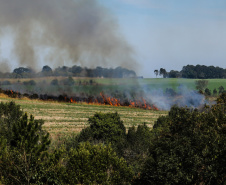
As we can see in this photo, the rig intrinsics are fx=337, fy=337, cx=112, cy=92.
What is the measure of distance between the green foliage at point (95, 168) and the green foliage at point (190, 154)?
1.96 meters

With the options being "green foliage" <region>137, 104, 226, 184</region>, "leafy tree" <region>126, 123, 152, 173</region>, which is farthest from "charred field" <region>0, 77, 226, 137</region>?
"green foliage" <region>137, 104, 226, 184</region>

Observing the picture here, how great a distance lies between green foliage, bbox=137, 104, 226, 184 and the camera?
24203mm

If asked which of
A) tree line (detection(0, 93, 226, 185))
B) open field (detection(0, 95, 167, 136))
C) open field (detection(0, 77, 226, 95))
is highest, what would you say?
open field (detection(0, 77, 226, 95))

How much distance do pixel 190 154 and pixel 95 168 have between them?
730 centimetres

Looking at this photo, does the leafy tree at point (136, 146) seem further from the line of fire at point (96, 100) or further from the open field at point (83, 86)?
the line of fire at point (96, 100)

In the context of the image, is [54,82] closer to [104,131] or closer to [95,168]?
[104,131]

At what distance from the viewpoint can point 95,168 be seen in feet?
85.5

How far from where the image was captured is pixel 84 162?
1019 inches

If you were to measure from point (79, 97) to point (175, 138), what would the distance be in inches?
3502

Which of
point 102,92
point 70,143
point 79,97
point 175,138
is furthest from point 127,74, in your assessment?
point 175,138

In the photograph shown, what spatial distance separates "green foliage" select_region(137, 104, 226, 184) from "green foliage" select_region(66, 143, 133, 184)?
6.44ft

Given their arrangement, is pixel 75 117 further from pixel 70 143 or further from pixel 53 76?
pixel 70 143

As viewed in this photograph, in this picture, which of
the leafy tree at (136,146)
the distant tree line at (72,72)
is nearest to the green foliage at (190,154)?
the leafy tree at (136,146)

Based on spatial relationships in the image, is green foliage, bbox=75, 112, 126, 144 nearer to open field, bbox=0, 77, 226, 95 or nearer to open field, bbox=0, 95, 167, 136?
open field, bbox=0, 95, 167, 136
